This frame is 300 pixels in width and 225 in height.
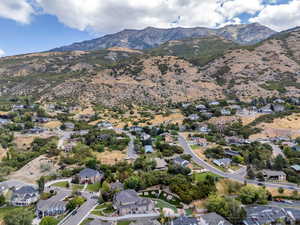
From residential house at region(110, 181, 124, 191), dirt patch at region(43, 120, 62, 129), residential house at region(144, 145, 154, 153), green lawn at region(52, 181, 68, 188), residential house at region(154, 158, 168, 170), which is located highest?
dirt patch at region(43, 120, 62, 129)

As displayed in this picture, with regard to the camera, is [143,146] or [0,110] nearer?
[143,146]

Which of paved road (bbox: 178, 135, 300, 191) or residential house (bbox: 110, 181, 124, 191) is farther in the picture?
paved road (bbox: 178, 135, 300, 191)

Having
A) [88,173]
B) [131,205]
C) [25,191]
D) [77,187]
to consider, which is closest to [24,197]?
[25,191]

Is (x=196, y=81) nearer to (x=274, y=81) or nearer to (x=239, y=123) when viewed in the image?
(x=274, y=81)

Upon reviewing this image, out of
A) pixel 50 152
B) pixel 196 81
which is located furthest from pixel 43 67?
pixel 50 152

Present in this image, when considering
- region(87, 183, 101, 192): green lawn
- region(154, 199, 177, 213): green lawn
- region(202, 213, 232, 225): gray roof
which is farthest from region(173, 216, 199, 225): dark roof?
region(87, 183, 101, 192): green lawn

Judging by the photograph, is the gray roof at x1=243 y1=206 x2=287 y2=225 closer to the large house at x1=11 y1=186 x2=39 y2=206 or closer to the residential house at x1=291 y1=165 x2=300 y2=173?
the residential house at x1=291 y1=165 x2=300 y2=173

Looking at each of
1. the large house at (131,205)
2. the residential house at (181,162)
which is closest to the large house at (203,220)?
the large house at (131,205)

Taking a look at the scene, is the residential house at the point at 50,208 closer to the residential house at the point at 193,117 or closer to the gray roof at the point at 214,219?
the gray roof at the point at 214,219
